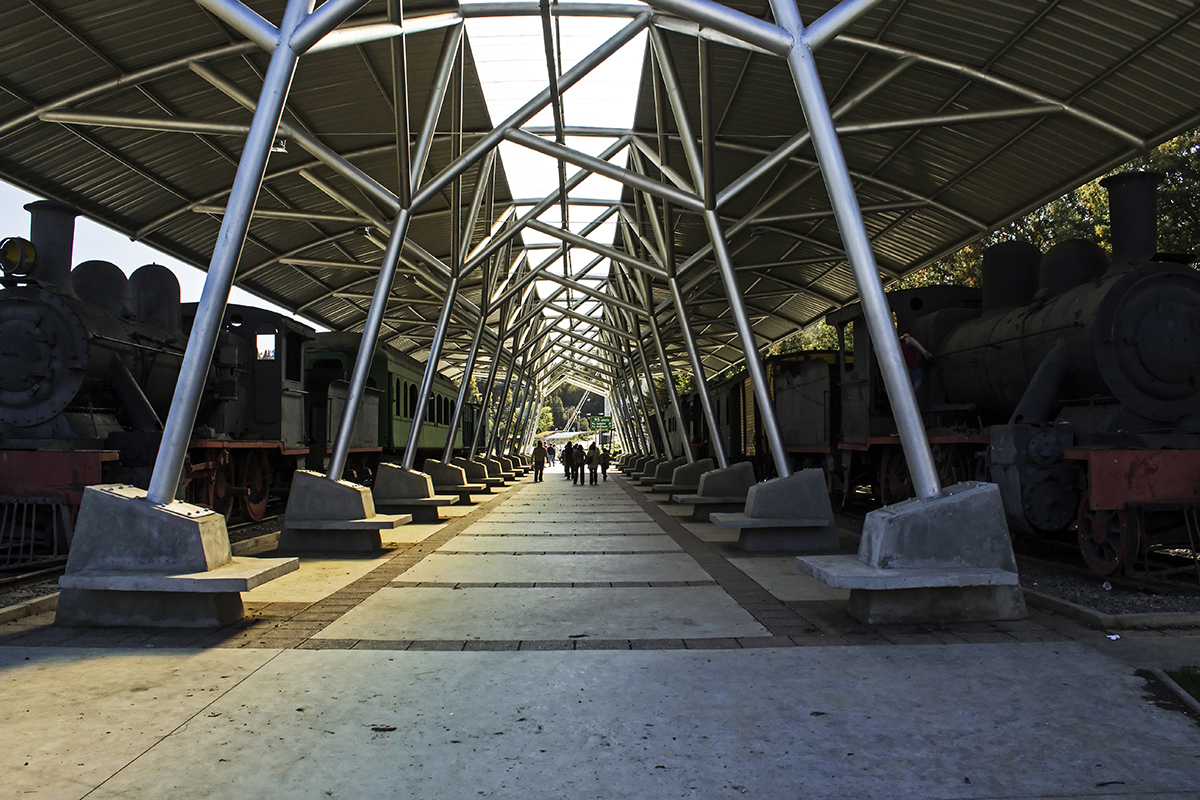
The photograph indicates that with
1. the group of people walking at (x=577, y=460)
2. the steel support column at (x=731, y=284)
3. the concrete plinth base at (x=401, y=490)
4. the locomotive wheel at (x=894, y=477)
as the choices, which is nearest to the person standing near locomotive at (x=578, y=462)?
the group of people walking at (x=577, y=460)

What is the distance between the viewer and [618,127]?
16859 mm

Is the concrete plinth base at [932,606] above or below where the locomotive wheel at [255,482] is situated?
below

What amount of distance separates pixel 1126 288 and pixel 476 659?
651 centimetres

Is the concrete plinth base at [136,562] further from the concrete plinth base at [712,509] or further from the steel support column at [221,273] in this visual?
the concrete plinth base at [712,509]

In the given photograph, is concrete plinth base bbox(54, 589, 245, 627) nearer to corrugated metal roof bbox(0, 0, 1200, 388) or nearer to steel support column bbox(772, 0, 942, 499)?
steel support column bbox(772, 0, 942, 499)

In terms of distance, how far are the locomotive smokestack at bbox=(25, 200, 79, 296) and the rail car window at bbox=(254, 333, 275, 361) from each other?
3.71m

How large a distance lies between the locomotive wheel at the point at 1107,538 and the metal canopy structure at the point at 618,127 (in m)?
2.22

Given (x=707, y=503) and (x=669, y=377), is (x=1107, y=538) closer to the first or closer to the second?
(x=707, y=503)

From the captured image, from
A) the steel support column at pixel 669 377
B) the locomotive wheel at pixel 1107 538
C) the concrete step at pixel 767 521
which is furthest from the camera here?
the steel support column at pixel 669 377

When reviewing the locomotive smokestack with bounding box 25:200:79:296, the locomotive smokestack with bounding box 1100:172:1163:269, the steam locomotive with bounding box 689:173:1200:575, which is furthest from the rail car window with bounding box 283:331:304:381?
the locomotive smokestack with bounding box 1100:172:1163:269

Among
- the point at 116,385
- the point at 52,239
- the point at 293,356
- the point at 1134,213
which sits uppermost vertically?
the point at 52,239

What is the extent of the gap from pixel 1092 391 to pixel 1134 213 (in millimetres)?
1732

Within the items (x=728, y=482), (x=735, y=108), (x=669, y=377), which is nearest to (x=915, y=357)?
(x=728, y=482)

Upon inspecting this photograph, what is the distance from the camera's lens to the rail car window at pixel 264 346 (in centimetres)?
1273
